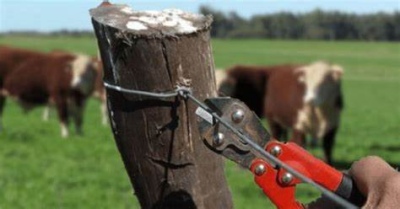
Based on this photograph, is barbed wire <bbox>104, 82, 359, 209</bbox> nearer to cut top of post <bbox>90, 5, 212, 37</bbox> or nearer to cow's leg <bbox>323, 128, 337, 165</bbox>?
cut top of post <bbox>90, 5, 212, 37</bbox>

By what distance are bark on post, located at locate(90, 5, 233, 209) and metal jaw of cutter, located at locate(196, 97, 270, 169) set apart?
20 cm

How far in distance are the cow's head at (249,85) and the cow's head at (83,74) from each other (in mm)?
5152

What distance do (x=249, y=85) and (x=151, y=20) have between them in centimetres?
1407

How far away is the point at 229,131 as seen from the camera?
213 cm

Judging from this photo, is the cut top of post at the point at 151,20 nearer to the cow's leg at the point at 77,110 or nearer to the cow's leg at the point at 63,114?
the cow's leg at the point at 63,114

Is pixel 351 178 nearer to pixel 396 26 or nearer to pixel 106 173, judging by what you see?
pixel 106 173

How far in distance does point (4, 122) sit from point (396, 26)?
50246 millimetres

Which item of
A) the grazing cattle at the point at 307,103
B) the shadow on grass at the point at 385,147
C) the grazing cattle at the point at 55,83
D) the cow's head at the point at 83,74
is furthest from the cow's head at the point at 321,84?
the cow's head at the point at 83,74

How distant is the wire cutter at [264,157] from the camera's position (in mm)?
2049

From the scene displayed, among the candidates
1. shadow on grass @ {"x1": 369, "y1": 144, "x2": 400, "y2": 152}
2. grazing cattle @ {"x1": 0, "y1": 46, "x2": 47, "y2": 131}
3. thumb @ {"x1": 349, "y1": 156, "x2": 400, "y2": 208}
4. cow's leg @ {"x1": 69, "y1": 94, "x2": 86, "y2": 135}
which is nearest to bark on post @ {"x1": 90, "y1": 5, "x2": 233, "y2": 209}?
thumb @ {"x1": 349, "y1": 156, "x2": 400, "y2": 208}

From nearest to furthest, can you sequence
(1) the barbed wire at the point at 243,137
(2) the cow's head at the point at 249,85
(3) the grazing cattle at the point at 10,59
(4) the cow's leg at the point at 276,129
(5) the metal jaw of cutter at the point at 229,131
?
(1) the barbed wire at the point at 243,137 → (5) the metal jaw of cutter at the point at 229,131 → (4) the cow's leg at the point at 276,129 → (2) the cow's head at the point at 249,85 → (3) the grazing cattle at the point at 10,59

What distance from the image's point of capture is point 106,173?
12.0m

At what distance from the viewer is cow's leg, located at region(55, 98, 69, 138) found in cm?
1941

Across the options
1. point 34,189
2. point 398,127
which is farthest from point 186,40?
point 398,127
